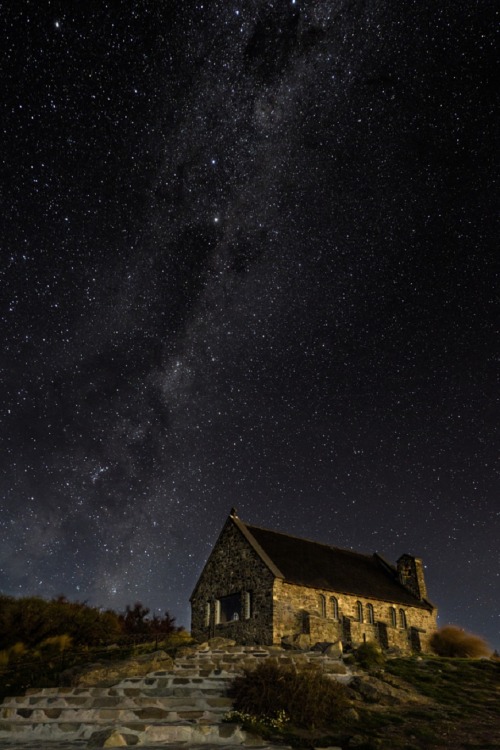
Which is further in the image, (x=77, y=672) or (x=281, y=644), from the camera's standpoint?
(x=281, y=644)

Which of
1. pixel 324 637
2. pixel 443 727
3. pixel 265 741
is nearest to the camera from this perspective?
pixel 265 741

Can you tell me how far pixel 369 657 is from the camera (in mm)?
20109

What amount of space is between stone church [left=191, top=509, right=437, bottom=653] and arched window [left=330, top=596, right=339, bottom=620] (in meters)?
0.05

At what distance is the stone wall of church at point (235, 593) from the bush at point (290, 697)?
13.4 metres

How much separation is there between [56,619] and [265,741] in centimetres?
1774

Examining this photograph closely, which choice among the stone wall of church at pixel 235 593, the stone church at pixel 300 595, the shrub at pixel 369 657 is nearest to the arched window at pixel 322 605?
the stone church at pixel 300 595

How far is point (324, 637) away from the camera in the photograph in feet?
87.8

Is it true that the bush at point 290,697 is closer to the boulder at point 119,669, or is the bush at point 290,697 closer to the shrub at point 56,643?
the boulder at point 119,669

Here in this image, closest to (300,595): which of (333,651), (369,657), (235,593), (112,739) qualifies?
(235,593)

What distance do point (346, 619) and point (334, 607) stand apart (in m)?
0.94

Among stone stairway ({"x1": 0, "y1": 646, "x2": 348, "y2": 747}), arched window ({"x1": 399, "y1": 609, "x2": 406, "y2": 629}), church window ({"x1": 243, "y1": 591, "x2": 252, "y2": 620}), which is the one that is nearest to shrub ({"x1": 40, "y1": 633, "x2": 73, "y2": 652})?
stone stairway ({"x1": 0, "y1": 646, "x2": 348, "y2": 747})

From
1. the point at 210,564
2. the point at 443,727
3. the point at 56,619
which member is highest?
the point at 210,564

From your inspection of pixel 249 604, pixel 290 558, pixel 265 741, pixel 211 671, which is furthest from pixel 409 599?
pixel 265 741

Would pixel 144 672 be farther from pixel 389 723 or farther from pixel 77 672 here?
pixel 389 723
